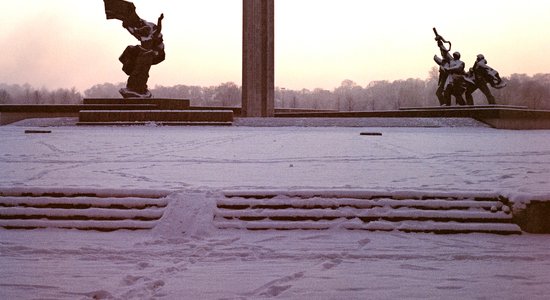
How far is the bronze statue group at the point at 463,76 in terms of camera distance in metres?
26.3

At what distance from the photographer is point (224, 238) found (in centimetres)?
516

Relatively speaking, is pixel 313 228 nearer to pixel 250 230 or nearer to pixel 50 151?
pixel 250 230

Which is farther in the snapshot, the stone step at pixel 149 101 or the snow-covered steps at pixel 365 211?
the stone step at pixel 149 101

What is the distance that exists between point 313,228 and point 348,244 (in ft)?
1.85

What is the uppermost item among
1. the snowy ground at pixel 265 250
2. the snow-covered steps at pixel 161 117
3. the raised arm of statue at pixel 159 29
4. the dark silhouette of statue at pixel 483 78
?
the raised arm of statue at pixel 159 29

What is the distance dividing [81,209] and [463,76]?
23393mm

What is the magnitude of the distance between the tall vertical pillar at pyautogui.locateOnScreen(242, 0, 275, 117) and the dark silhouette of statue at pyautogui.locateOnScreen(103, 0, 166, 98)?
4.37 metres

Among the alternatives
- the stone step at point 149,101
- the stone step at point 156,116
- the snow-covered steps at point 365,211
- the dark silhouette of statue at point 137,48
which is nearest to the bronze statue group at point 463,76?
the stone step at point 156,116

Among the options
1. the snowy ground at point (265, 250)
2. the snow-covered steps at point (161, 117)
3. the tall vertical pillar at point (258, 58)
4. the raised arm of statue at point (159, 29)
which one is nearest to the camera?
the snowy ground at point (265, 250)

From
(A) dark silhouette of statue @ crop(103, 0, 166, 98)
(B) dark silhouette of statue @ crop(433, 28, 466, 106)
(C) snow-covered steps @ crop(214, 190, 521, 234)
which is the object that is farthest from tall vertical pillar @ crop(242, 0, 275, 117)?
(C) snow-covered steps @ crop(214, 190, 521, 234)

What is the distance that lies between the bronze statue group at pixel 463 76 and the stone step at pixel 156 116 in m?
10.9

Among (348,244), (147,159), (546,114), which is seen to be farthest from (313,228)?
(546,114)

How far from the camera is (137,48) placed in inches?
1027

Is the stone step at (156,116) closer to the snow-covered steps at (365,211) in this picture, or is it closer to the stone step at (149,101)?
the stone step at (149,101)
